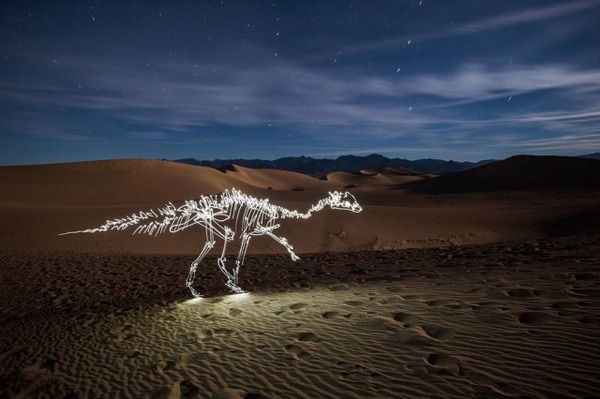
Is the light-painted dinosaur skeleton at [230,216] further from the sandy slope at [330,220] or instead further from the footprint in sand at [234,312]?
the sandy slope at [330,220]

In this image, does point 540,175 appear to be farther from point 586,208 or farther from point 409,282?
point 409,282

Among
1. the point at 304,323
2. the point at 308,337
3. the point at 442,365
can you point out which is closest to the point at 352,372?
the point at 442,365

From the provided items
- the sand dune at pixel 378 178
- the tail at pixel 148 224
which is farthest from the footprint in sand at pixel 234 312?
the sand dune at pixel 378 178

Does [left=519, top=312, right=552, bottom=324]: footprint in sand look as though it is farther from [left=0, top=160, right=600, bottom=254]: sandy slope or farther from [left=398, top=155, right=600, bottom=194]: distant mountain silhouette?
[left=398, top=155, right=600, bottom=194]: distant mountain silhouette

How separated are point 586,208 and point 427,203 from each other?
44.9ft

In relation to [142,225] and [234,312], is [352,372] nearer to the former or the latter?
[234,312]

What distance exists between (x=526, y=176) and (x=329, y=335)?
46138 mm

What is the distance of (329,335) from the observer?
18.9ft

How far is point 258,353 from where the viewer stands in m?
5.50

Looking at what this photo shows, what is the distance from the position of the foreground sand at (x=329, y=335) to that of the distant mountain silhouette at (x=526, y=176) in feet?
106

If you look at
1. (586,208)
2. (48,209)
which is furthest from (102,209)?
(586,208)

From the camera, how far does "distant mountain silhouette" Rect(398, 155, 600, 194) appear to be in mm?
37259

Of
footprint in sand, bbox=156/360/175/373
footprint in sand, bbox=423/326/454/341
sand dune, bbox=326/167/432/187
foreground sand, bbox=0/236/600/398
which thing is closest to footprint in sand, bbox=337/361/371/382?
foreground sand, bbox=0/236/600/398

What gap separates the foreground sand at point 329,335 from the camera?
162 inches
